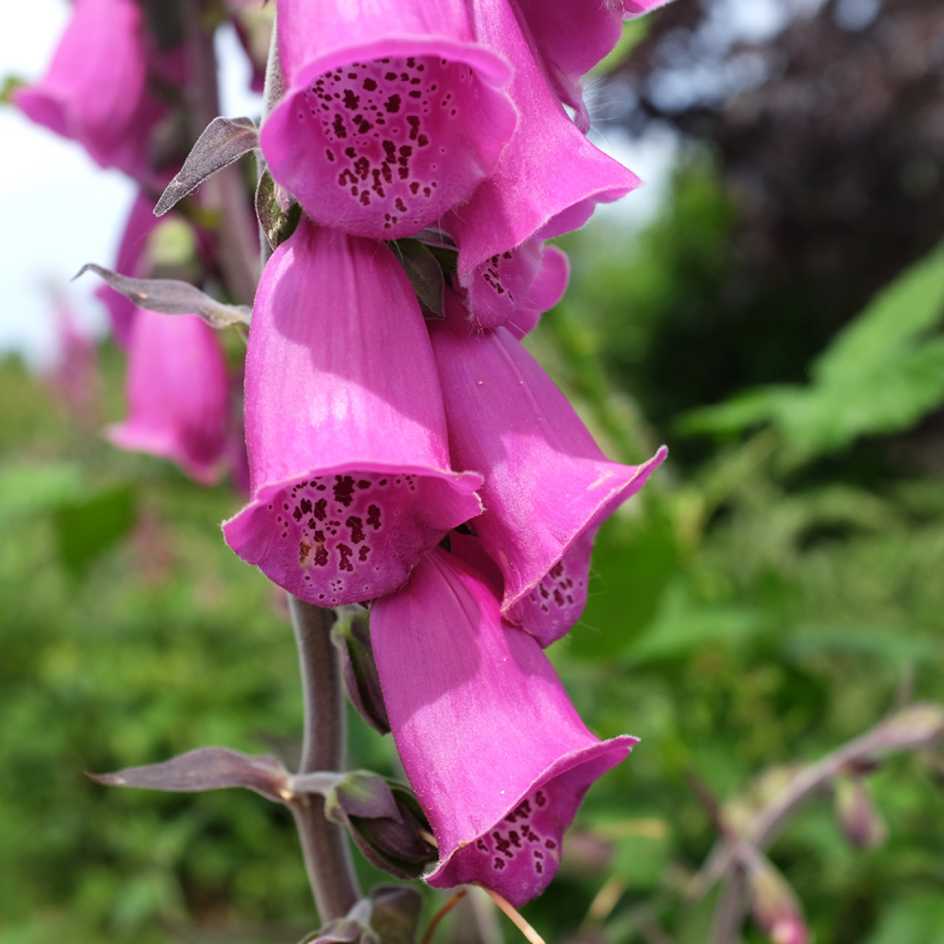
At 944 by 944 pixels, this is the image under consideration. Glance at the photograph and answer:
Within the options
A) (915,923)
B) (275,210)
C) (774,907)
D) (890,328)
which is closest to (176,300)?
(275,210)

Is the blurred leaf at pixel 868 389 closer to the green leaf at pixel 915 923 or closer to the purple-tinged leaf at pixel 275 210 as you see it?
the green leaf at pixel 915 923

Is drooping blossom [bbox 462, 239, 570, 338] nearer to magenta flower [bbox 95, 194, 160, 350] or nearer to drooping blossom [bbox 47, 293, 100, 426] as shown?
magenta flower [bbox 95, 194, 160, 350]

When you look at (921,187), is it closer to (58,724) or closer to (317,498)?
(58,724)

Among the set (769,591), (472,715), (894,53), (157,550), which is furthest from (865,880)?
(894,53)

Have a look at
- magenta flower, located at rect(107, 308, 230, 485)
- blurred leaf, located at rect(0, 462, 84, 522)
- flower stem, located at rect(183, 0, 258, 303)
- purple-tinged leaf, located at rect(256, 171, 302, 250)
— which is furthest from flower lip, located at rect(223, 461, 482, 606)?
blurred leaf, located at rect(0, 462, 84, 522)

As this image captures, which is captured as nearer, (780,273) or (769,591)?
(769,591)

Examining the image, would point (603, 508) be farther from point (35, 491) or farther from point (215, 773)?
point (35, 491)
